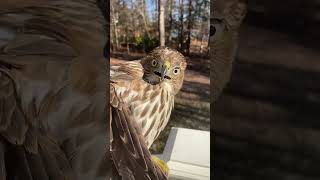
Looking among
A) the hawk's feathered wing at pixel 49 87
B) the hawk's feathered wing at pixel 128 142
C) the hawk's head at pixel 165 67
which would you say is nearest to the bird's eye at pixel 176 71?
the hawk's head at pixel 165 67

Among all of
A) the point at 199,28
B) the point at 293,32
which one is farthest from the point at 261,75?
the point at 199,28

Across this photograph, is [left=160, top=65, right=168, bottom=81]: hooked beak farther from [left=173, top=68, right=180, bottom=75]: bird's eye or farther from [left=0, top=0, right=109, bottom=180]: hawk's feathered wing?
[left=0, top=0, right=109, bottom=180]: hawk's feathered wing

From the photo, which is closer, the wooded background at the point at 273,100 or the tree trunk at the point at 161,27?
the wooded background at the point at 273,100

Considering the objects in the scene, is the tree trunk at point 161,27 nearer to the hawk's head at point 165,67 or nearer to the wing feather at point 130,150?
the hawk's head at point 165,67

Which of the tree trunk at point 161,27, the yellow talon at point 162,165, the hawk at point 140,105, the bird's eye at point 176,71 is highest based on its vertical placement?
the tree trunk at point 161,27

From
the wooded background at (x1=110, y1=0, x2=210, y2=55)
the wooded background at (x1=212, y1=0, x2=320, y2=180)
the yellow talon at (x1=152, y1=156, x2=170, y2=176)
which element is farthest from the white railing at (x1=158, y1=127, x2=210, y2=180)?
the wooded background at (x1=110, y1=0, x2=210, y2=55)

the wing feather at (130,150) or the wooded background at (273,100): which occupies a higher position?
the wooded background at (273,100)

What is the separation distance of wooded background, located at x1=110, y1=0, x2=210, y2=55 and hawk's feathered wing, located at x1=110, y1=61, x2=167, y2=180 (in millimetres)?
78

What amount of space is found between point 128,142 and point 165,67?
26cm

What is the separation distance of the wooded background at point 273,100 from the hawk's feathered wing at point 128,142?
0.78 feet

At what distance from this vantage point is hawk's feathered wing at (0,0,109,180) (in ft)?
4.59

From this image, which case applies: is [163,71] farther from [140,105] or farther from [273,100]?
[273,100]

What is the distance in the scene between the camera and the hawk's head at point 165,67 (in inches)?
55.9

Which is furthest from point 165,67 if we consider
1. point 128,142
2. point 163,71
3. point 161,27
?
point 128,142
